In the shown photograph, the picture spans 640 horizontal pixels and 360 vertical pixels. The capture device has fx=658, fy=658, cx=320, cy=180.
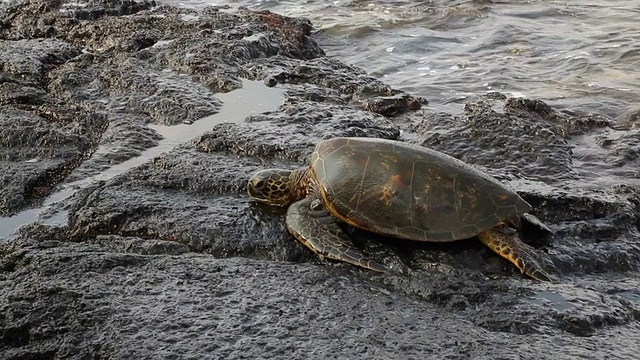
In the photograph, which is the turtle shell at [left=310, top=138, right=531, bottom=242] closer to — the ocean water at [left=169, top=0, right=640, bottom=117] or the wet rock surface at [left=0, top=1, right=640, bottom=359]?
the wet rock surface at [left=0, top=1, right=640, bottom=359]

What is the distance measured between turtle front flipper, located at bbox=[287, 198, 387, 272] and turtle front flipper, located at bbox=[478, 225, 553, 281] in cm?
74

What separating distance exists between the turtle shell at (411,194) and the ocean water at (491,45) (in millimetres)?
3126

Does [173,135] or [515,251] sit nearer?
[515,251]

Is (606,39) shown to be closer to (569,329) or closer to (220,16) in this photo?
(220,16)

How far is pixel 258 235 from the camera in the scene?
4578 millimetres

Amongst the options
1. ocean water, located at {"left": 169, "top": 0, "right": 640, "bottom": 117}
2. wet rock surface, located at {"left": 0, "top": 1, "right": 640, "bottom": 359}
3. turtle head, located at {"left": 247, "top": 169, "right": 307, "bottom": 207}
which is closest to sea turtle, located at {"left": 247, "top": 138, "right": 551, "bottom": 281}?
wet rock surface, located at {"left": 0, "top": 1, "right": 640, "bottom": 359}

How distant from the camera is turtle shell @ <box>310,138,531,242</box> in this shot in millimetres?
4207

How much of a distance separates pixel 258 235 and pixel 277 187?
1.42 feet

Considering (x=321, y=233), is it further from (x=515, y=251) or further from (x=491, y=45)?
(x=491, y=45)

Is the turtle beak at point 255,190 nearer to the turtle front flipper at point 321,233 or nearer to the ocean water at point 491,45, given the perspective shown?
the turtle front flipper at point 321,233

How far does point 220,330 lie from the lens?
3547 mm

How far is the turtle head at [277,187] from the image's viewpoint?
4.83 metres

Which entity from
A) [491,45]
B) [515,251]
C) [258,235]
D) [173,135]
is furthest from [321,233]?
[491,45]

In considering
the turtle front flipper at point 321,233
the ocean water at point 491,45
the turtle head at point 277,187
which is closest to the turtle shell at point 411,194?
the turtle front flipper at point 321,233
